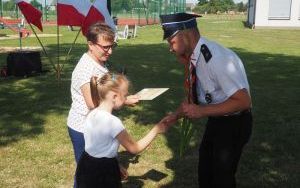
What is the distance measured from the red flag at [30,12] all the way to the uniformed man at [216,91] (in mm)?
7983

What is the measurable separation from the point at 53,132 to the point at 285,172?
12.6 ft

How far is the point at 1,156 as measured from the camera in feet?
21.8

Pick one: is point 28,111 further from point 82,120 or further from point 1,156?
point 82,120

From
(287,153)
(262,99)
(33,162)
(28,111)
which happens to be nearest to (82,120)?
(33,162)

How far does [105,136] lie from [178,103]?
6.37 m

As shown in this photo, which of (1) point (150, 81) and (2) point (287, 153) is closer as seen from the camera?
(2) point (287, 153)

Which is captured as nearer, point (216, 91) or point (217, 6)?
point (216, 91)

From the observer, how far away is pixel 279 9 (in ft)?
141

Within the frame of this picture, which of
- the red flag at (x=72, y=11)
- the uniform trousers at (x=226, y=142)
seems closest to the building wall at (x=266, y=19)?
the red flag at (x=72, y=11)

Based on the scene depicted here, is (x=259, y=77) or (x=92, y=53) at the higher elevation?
(x=92, y=53)

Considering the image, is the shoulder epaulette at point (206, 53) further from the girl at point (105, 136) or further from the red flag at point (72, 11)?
the red flag at point (72, 11)

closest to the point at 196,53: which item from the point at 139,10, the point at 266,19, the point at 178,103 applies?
the point at 178,103

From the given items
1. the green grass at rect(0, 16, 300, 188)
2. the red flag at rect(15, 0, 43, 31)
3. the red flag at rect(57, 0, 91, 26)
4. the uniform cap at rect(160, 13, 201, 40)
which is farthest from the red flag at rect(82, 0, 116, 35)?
the uniform cap at rect(160, 13, 201, 40)

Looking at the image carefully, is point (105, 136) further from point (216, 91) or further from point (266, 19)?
point (266, 19)
